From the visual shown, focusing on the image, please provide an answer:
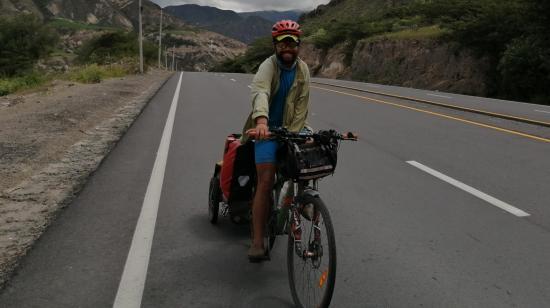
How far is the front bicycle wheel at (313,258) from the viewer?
3.10m

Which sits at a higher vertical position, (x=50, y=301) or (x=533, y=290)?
(x=533, y=290)

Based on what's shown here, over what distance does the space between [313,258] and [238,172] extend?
51.9 inches

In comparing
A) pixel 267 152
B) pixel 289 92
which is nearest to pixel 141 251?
pixel 267 152

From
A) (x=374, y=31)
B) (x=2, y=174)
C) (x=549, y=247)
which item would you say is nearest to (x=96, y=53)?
(x=374, y=31)

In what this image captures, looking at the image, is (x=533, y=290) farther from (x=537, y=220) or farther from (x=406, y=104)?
(x=406, y=104)

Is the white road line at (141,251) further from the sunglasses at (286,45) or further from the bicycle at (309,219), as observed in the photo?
the sunglasses at (286,45)

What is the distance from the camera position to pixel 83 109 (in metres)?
13.3

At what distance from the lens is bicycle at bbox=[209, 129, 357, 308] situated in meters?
3.16

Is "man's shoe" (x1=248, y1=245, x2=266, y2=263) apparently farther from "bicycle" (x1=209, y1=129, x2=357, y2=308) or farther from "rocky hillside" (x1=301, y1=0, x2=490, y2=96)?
"rocky hillside" (x1=301, y1=0, x2=490, y2=96)

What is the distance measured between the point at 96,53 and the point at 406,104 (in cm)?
5422

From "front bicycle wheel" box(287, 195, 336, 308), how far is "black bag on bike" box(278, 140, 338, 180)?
17cm

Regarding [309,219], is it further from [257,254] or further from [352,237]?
[352,237]

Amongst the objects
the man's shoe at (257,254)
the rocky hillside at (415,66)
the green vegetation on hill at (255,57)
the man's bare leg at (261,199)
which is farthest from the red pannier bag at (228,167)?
→ the green vegetation on hill at (255,57)

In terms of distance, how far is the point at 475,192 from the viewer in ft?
20.3
